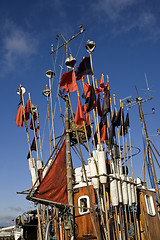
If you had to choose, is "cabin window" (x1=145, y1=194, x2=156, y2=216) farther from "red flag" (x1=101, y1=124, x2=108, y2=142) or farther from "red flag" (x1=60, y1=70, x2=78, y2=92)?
"red flag" (x1=60, y1=70, x2=78, y2=92)

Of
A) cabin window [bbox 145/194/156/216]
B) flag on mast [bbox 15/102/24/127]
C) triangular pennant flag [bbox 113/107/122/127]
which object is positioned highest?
flag on mast [bbox 15/102/24/127]

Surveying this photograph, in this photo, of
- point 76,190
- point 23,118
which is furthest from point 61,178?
point 23,118

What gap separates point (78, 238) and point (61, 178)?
3678 mm

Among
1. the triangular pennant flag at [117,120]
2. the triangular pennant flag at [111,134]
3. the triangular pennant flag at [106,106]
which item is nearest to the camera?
the triangular pennant flag at [106,106]

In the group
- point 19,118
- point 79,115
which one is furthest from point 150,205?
point 19,118

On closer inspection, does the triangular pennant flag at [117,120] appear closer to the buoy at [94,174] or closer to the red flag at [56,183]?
the red flag at [56,183]

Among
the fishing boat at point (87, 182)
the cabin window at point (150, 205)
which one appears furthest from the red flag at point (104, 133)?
the cabin window at point (150, 205)

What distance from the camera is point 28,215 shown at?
890 inches

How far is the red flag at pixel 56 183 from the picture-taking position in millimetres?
15016

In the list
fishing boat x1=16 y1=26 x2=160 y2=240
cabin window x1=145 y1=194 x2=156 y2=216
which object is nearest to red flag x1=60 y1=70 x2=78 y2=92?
fishing boat x1=16 y1=26 x2=160 y2=240

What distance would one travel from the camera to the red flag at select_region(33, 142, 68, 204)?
1502 cm

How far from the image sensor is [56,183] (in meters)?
16.1

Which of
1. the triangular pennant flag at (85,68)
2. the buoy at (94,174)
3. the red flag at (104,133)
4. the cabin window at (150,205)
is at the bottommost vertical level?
the cabin window at (150,205)

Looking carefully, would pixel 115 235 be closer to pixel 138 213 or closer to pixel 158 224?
pixel 138 213
